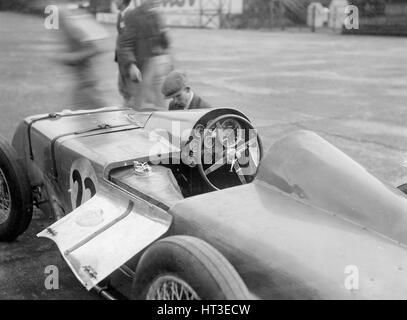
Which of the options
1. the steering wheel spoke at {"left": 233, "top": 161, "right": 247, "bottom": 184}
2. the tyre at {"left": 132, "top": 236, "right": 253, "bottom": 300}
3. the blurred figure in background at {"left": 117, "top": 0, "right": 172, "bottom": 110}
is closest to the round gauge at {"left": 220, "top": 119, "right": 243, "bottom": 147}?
the steering wheel spoke at {"left": 233, "top": 161, "right": 247, "bottom": 184}

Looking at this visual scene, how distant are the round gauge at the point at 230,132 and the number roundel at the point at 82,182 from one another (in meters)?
0.81

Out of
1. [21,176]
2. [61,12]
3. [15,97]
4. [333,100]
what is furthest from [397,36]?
[21,176]

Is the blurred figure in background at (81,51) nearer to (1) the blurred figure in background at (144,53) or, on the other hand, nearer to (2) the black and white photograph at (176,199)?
(2) the black and white photograph at (176,199)

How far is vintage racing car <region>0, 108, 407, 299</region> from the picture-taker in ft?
7.62

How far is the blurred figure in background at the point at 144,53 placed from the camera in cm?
658

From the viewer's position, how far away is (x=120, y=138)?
3.74 m

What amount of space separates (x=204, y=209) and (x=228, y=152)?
0.90m

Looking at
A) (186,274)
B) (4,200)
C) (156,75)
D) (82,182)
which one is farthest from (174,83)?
(156,75)

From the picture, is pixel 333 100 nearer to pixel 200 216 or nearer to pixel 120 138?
pixel 120 138

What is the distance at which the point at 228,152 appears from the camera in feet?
11.6

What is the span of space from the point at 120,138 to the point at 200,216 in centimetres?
126

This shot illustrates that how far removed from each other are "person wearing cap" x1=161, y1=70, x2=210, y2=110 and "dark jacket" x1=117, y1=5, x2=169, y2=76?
2.51 metres

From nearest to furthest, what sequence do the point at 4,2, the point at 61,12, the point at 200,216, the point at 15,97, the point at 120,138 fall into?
the point at 200,216 → the point at 120,138 → the point at 61,12 → the point at 15,97 → the point at 4,2

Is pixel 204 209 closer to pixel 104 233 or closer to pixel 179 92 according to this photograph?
pixel 104 233
